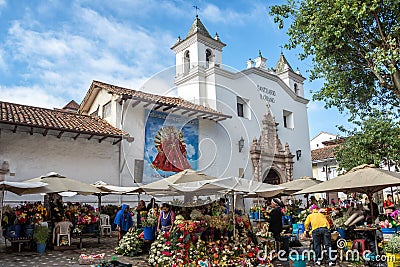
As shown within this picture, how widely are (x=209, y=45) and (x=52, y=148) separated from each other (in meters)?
11.3

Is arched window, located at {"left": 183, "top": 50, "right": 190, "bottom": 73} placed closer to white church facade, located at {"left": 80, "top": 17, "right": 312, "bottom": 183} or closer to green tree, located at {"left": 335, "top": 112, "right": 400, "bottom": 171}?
white church facade, located at {"left": 80, "top": 17, "right": 312, "bottom": 183}

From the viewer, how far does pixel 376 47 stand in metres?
10.8

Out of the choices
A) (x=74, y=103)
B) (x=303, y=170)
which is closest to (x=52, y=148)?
(x=303, y=170)

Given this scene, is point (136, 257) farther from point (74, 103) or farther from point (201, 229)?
point (74, 103)

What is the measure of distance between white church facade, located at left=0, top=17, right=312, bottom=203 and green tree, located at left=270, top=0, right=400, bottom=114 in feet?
15.7

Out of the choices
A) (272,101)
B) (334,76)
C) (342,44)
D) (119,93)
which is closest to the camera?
(342,44)

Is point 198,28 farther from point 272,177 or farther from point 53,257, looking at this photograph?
point 53,257

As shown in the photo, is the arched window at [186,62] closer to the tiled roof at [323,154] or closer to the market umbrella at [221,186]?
the market umbrella at [221,186]

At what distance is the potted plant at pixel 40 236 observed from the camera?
10.1 metres

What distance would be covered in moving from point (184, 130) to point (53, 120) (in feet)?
20.4

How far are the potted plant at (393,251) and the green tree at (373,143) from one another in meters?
7.32

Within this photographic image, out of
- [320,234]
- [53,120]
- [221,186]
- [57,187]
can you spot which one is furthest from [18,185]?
[320,234]

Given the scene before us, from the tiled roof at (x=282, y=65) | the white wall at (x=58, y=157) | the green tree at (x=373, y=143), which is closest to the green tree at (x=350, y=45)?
the green tree at (x=373, y=143)

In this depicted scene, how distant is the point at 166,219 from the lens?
8398mm
